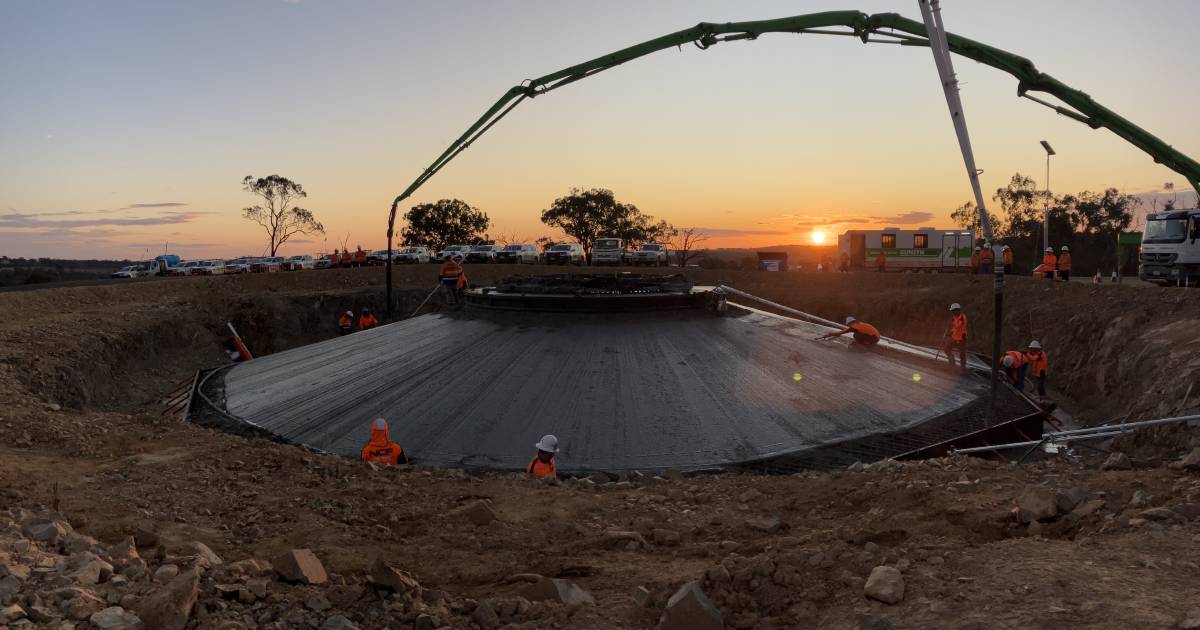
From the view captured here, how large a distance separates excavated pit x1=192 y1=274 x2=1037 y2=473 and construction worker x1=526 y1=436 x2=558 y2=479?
19.4 inches

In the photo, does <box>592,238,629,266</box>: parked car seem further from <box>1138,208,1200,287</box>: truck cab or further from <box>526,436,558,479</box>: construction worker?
<box>526,436,558,479</box>: construction worker

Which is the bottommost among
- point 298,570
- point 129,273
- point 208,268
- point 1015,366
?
point 1015,366

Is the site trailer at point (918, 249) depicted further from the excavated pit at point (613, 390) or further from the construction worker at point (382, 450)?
the construction worker at point (382, 450)

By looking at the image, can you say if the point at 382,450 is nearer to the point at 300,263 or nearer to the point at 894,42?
the point at 894,42

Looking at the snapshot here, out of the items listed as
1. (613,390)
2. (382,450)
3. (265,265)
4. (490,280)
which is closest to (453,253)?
(490,280)

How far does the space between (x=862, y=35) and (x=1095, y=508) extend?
11544 mm

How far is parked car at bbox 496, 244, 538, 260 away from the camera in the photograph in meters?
54.3

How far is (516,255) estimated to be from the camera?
54656mm

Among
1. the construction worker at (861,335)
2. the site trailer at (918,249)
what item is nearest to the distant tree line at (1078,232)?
the site trailer at (918,249)

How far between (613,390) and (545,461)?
2.24m

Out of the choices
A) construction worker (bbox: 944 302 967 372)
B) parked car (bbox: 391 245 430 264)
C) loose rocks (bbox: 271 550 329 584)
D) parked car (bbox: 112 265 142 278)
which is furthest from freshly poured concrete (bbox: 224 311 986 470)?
parked car (bbox: 112 265 142 278)

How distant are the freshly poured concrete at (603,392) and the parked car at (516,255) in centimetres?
4051

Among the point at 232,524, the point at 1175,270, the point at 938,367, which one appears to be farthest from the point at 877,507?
the point at 1175,270

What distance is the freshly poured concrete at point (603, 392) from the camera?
928cm
